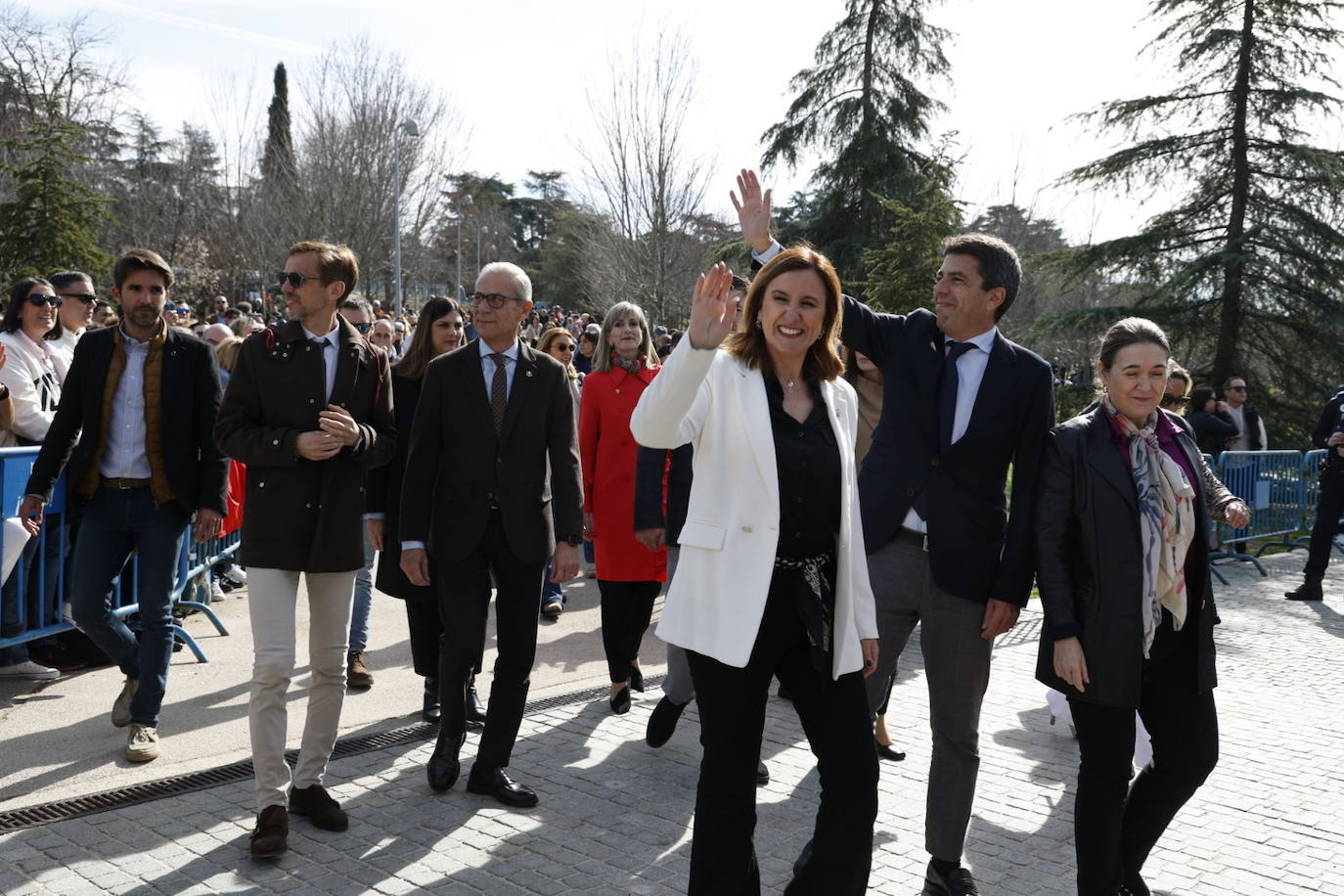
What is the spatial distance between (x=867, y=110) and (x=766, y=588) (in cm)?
2409

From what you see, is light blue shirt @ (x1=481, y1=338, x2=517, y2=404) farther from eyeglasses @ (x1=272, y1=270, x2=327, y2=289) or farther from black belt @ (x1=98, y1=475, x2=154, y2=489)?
black belt @ (x1=98, y1=475, x2=154, y2=489)

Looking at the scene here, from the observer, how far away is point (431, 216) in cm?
3559

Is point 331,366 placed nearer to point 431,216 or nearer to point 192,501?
point 192,501

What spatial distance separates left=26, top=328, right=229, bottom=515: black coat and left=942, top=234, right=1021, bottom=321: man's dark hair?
131 inches

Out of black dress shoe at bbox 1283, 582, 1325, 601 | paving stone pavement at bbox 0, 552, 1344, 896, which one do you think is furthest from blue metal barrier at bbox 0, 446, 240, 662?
black dress shoe at bbox 1283, 582, 1325, 601

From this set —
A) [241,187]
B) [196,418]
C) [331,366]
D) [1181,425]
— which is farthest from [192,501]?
[241,187]

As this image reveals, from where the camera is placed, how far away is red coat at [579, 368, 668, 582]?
20.3 feet

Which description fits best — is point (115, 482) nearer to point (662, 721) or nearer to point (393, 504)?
point (393, 504)

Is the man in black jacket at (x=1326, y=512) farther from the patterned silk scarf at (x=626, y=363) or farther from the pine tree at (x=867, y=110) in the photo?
the pine tree at (x=867, y=110)

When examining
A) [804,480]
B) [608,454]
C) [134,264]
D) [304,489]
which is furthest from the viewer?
[608,454]

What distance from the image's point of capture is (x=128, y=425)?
16.5 ft

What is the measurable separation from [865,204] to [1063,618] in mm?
22931

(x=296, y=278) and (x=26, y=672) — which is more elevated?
(x=296, y=278)

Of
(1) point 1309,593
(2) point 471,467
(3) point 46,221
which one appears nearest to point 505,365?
(2) point 471,467
